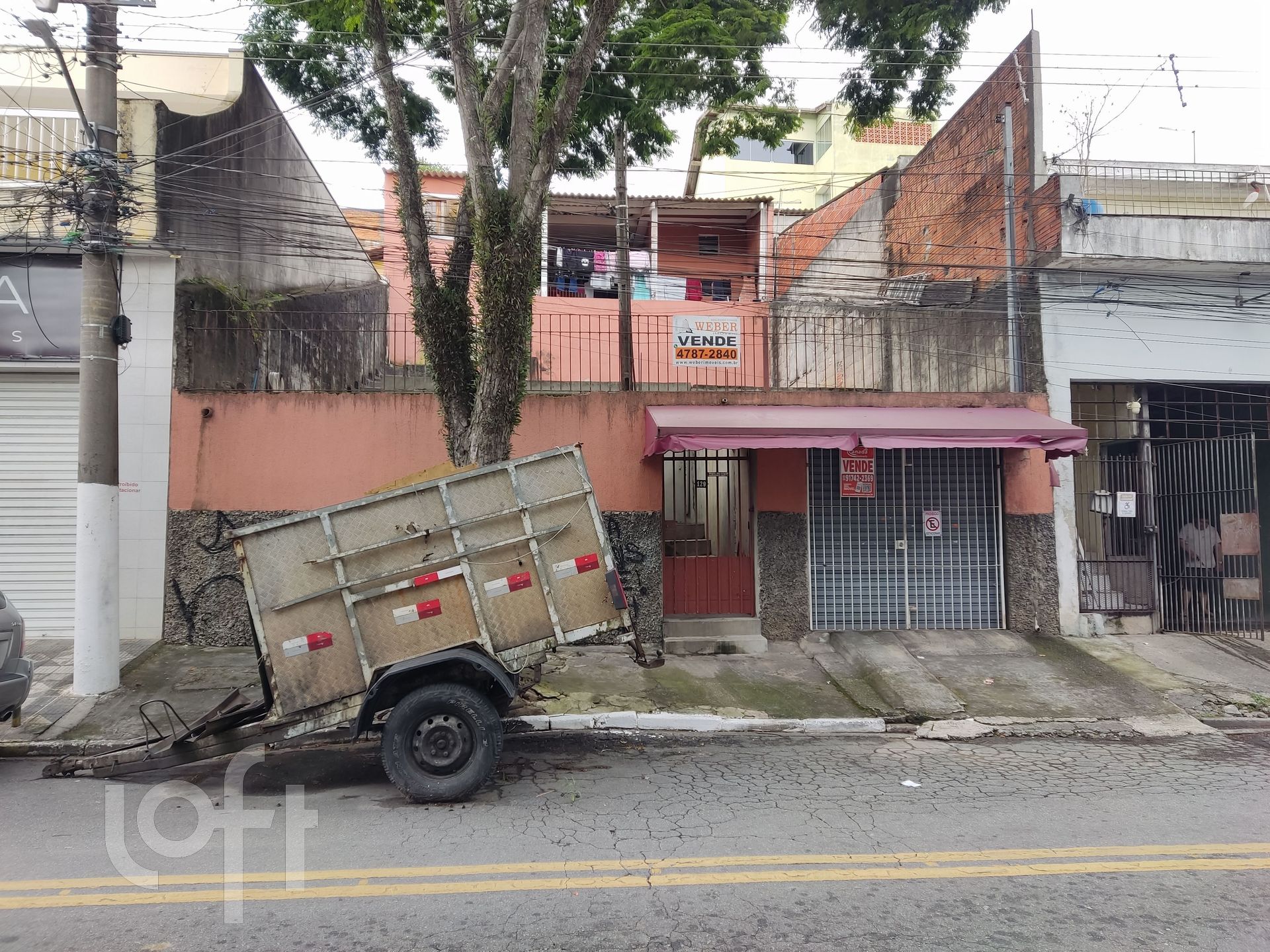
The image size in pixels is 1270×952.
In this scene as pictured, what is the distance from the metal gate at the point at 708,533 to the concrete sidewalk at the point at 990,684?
1.23 meters

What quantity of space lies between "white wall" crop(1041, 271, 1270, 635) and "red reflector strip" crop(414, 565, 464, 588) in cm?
823

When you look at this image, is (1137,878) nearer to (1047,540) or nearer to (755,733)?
(755,733)

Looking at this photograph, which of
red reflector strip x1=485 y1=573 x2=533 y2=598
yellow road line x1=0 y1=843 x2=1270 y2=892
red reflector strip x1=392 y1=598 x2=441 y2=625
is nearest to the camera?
yellow road line x1=0 y1=843 x2=1270 y2=892

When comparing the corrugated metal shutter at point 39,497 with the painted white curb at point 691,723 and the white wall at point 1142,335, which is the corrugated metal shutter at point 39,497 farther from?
the white wall at point 1142,335

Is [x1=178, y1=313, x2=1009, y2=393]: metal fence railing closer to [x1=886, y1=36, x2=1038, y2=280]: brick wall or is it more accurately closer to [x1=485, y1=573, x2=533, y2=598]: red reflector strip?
[x1=886, y1=36, x2=1038, y2=280]: brick wall

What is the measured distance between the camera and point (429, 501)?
18.6ft

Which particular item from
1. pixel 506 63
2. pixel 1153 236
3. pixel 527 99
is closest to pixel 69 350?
pixel 506 63

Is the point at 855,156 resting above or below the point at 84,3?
above

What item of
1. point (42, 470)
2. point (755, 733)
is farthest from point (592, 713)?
point (42, 470)

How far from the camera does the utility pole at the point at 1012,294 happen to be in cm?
1072

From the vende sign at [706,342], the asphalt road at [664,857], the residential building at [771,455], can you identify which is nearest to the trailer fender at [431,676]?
the asphalt road at [664,857]

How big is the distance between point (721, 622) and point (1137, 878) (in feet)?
20.1

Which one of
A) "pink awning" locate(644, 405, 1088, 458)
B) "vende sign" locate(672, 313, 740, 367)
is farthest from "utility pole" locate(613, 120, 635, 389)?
"pink awning" locate(644, 405, 1088, 458)

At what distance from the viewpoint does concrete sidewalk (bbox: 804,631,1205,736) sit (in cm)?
782
